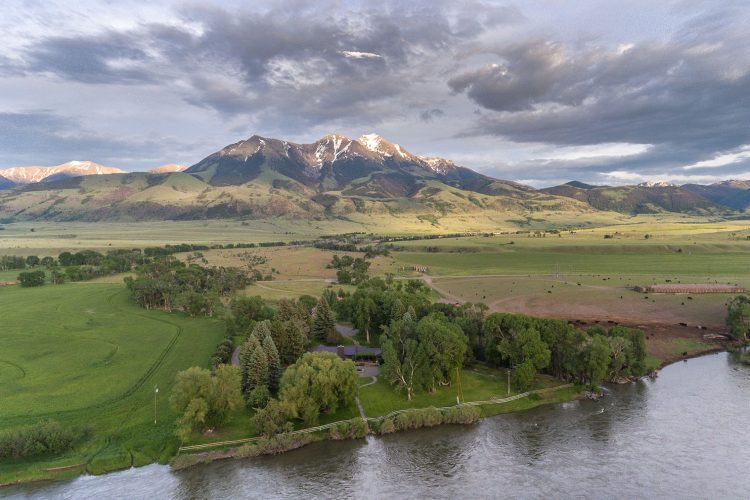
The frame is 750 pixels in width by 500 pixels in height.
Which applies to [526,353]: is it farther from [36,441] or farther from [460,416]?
[36,441]

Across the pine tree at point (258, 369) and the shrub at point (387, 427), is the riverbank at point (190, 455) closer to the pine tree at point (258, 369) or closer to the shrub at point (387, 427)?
the shrub at point (387, 427)

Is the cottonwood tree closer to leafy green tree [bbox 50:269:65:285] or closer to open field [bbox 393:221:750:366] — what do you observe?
open field [bbox 393:221:750:366]

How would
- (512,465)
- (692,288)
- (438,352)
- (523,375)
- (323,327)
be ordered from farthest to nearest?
1. (692,288)
2. (323,327)
3. (523,375)
4. (438,352)
5. (512,465)

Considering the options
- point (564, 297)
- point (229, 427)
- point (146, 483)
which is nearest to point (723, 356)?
point (564, 297)

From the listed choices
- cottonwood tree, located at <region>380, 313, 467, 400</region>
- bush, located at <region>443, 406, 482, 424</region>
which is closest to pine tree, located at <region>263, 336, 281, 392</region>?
cottonwood tree, located at <region>380, 313, 467, 400</region>

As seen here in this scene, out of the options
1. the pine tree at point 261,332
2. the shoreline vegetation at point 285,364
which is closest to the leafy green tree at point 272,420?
the shoreline vegetation at point 285,364

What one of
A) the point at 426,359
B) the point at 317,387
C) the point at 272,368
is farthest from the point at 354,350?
the point at 317,387

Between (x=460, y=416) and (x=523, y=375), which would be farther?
(x=523, y=375)
